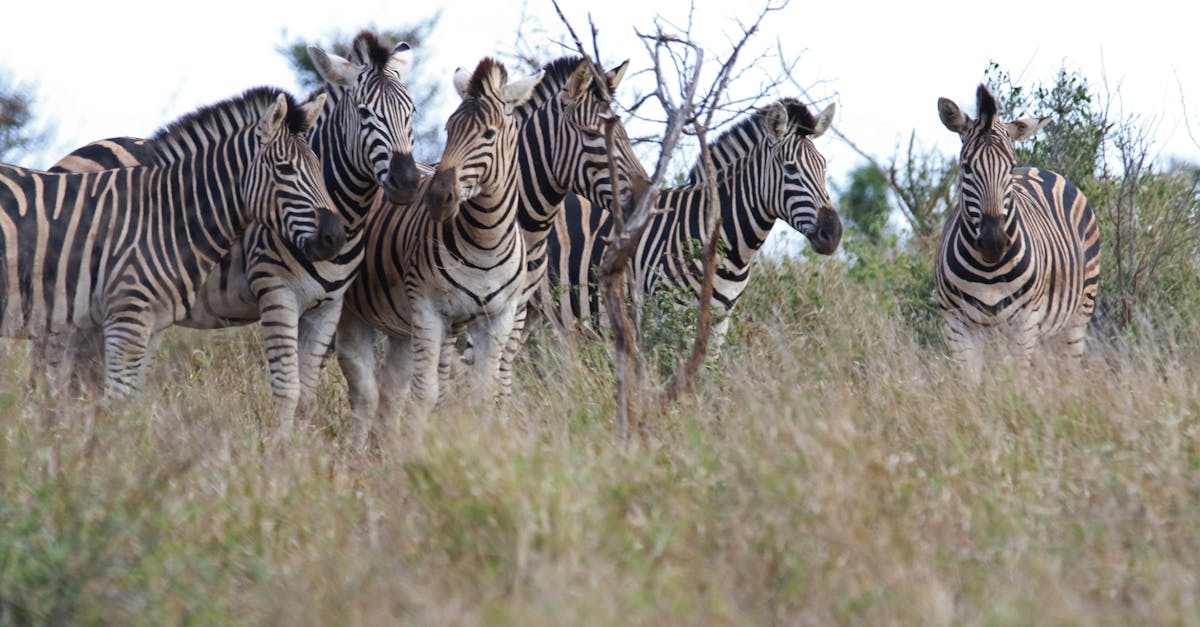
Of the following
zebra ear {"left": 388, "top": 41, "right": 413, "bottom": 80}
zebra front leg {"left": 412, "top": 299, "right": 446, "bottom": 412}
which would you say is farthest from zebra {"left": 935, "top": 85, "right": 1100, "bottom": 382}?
zebra ear {"left": 388, "top": 41, "right": 413, "bottom": 80}

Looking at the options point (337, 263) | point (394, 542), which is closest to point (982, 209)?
point (337, 263)

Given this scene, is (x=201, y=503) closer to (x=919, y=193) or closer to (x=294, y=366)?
(x=294, y=366)

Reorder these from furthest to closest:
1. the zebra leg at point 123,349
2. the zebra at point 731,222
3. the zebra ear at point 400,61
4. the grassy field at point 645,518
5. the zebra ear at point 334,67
→ the zebra at point 731,222 → the zebra ear at point 400,61 → the zebra ear at point 334,67 → the zebra leg at point 123,349 → the grassy field at point 645,518

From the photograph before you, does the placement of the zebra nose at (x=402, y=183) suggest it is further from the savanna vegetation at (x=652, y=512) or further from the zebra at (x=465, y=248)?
the savanna vegetation at (x=652, y=512)

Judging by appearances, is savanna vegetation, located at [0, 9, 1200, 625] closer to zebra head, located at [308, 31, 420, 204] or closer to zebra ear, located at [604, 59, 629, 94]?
zebra head, located at [308, 31, 420, 204]

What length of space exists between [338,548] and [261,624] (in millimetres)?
627

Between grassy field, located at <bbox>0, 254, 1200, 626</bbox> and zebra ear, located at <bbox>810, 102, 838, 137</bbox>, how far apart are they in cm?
268

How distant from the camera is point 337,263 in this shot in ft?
22.6

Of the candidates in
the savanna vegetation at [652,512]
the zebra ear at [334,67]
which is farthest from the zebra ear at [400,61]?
the savanna vegetation at [652,512]

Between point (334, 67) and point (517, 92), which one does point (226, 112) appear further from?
point (517, 92)

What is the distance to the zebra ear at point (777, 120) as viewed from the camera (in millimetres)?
7848

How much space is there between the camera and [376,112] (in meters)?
6.71

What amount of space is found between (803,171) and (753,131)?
64 centimetres

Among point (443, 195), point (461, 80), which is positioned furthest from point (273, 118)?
point (443, 195)
